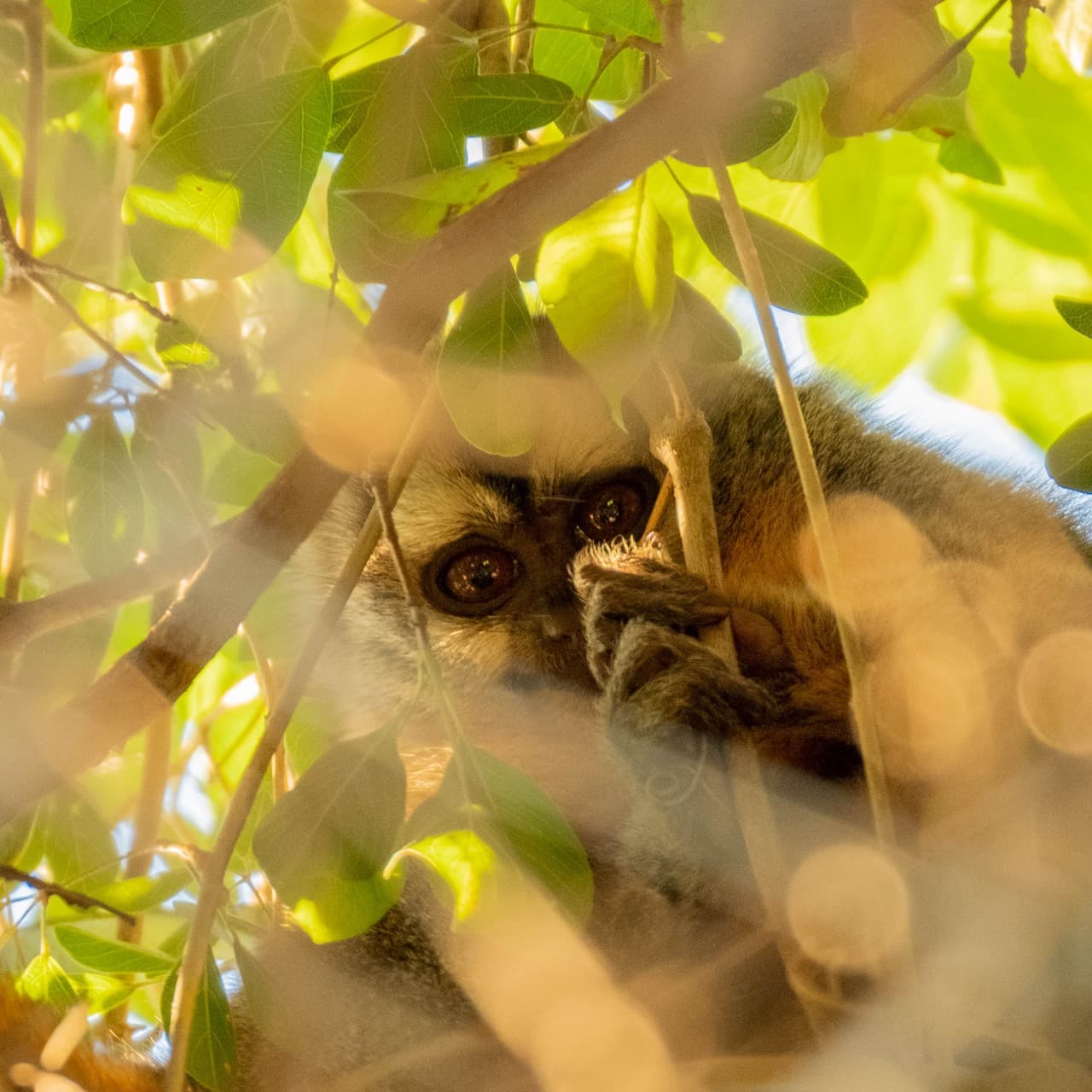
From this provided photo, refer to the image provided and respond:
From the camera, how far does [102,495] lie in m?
1.96

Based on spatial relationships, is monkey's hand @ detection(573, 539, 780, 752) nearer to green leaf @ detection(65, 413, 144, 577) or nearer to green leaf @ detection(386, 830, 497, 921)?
green leaf @ detection(386, 830, 497, 921)

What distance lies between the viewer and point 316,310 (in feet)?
7.54

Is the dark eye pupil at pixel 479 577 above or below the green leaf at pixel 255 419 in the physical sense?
above

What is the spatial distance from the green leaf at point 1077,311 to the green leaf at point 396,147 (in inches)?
31.7

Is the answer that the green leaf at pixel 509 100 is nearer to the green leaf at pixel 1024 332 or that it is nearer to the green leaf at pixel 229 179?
the green leaf at pixel 229 179

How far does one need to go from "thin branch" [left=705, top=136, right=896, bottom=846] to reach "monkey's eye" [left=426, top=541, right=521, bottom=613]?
1445 mm

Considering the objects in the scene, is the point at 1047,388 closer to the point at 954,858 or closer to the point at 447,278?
the point at 954,858

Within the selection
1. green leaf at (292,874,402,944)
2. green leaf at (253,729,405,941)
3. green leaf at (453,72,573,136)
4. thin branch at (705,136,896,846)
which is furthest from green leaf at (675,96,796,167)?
green leaf at (292,874,402,944)

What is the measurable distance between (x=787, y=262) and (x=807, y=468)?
1.12ft

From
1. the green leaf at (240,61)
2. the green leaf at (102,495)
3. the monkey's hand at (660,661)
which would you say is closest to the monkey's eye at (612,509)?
the monkey's hand at (660,661)

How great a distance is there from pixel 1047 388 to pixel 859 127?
57.9 inches

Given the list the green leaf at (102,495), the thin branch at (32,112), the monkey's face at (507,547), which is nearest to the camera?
the thin branch at (32,112)

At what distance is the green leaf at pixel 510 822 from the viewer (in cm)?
148

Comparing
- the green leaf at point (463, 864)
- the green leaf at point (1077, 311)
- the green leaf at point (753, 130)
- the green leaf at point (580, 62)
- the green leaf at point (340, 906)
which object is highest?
the green leaf at point (580, 62)
